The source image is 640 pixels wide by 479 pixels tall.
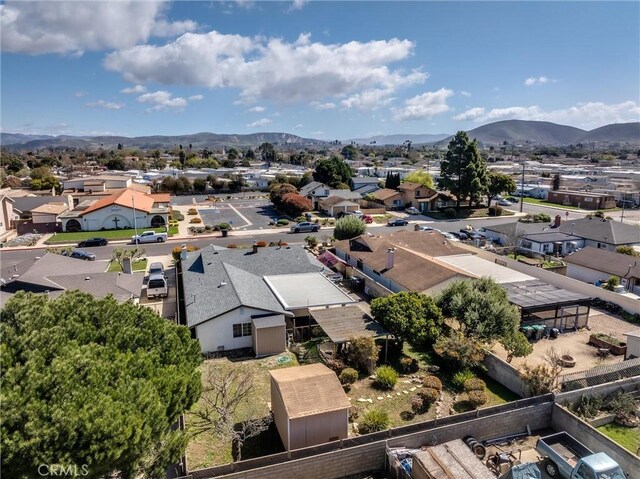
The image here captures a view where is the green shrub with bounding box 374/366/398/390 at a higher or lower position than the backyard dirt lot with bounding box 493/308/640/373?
higher

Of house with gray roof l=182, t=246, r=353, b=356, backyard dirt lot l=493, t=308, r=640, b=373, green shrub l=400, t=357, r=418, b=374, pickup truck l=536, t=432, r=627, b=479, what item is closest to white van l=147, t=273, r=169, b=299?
house with gray roof l=182, t=246, r=353, b=356

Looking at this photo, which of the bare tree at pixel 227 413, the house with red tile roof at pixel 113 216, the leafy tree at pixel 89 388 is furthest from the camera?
the house with red tile roof at pixel 113 216

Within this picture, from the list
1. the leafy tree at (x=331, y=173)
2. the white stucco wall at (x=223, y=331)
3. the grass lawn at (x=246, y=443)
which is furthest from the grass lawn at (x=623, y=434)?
the leafy tree at (x=331, y=173)

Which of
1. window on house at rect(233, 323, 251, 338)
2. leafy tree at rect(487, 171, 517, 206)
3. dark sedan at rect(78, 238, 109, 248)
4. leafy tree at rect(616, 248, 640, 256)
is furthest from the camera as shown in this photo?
leafy tree at rect(487, 171, 517, 206)

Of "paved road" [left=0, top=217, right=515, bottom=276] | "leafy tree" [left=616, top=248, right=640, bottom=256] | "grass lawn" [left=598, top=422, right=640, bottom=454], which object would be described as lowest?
"grass lawn" [left=598, top=422, right=640, bottom=454]

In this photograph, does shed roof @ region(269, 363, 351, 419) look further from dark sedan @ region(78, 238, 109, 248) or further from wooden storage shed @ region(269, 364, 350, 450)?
dark sedan @ region(78, 238, 109, 248)

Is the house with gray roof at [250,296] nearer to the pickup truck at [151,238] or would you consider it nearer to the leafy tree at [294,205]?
the pickup truck at [151,238]

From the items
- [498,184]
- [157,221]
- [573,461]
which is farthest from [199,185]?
[573,461]
